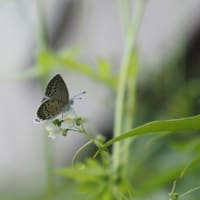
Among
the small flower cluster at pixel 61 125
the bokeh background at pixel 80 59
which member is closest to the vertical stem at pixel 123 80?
the small flower cluster at pixel 61 125

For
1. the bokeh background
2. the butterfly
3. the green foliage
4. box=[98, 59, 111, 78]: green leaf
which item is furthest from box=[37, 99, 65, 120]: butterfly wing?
the bokeh background

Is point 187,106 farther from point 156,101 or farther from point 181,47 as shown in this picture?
point 181,47

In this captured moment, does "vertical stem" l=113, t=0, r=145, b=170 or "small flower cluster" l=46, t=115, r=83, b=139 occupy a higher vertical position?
"vertical stem" l=113, t=0, r=145, b=170

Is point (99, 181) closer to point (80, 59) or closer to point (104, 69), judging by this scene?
point (104, 69)

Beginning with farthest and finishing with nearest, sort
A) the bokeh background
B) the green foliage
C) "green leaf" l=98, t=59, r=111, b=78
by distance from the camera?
the bokeh background → "green leaf" l=98, t=59, r=111, b=78 → the green foliage

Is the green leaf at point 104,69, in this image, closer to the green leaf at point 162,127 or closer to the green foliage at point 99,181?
the green foliage at point 99,181

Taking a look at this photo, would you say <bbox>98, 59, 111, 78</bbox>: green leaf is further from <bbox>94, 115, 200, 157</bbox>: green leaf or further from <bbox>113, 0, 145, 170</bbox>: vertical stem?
<bbox>94, 115, 200, 157</bbox>: green leaf

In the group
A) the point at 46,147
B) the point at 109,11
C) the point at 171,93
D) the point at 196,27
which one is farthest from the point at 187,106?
the point at 109,11

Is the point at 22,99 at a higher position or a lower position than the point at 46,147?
higher
